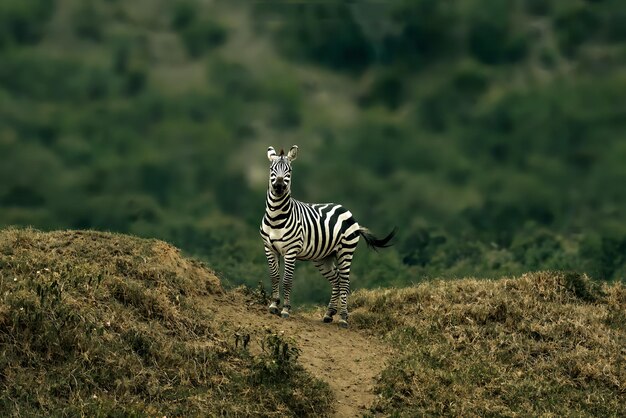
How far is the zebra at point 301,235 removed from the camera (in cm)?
1708

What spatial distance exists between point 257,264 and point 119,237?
55.3 feet

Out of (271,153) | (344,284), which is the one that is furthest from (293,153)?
(344,284)

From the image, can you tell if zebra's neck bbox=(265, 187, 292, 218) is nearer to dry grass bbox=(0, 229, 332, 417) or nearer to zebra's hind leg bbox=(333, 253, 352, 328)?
zebra's hind leg bbox=(333, 253, 352, 328)

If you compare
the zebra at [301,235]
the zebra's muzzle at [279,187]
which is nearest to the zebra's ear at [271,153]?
the zebra at [301,235]

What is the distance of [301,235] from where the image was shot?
679 inches

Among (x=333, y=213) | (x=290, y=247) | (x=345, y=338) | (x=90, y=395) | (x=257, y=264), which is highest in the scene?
(x=257, y=264)

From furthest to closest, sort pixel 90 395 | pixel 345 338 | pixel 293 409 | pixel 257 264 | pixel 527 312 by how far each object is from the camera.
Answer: pixel 257 264, pixel 527 312, pixel 345 338, pixel 293 409, pixel 90 395

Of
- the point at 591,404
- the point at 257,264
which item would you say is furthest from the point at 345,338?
the point at 257,264

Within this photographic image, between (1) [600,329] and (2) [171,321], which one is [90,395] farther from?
(1) [600,329]

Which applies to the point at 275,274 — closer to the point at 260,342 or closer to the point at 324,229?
the point at 324,229

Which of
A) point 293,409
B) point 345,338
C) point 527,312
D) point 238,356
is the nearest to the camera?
point 293,409

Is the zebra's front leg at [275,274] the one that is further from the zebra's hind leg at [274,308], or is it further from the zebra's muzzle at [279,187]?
the zebra's muzzle at [279,187]

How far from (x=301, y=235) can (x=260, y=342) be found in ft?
9.31

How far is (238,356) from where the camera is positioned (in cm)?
1450
